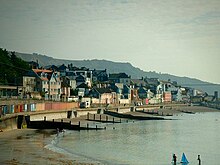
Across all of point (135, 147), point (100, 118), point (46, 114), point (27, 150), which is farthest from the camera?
point (100, 118)

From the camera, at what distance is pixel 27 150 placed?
50.2 metres

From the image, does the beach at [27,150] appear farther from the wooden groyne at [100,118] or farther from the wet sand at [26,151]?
the wooden groyne at [100,118]

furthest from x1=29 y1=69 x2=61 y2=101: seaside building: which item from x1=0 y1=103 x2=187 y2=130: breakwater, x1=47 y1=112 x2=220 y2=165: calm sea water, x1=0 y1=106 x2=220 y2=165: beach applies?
x1=0 y1=106 x2=220 y2=165: beach

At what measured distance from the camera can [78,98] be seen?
138375mm

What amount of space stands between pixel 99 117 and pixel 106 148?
5593 centimetres

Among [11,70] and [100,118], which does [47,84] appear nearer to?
[11,70]

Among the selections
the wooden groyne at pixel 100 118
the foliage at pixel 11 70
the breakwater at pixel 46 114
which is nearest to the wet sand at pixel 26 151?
the breakwater at pixel 46 114

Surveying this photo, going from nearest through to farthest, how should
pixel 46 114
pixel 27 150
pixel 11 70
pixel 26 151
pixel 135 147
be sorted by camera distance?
pixel 26 151, pixel 27 150, pixel 135 147, pixel 46 114, pixel 11 70

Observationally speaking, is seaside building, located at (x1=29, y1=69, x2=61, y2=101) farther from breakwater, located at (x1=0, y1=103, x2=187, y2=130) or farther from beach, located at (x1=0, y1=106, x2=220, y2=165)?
beach, located at (x1=0, y1=106, x2=220, y2=165)

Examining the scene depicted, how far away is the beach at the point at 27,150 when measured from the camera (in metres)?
42.7

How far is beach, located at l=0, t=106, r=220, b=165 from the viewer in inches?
1682

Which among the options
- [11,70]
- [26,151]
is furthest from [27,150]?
[11,70]

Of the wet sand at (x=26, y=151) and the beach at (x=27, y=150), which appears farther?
the beach at (x=27, y=150)

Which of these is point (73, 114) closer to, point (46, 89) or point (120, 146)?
point (46, 89)
